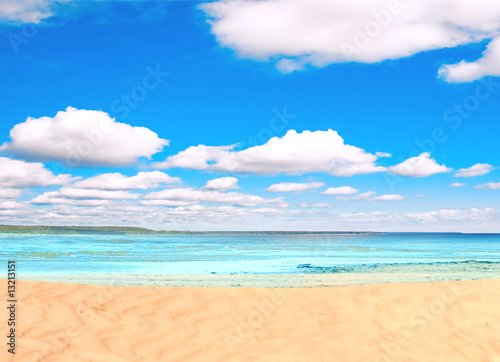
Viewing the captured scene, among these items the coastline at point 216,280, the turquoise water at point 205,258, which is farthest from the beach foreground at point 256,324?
the turquoise water at point 205,258

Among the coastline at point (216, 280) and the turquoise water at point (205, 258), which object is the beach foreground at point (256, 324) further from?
the turquoise water at point (205, 258)

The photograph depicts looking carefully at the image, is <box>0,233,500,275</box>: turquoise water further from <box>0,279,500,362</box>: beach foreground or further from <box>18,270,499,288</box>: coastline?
<box>0,279,500,362</box>: beach foreground

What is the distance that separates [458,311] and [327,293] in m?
2.41

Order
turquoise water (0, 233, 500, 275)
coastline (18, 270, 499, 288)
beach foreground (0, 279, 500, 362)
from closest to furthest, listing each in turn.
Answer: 1. beach foreground (0, 279, 500, 362)
2. coastline (18, 270, 499, 288)
3. turquoise water (0, 233, 500, 275)

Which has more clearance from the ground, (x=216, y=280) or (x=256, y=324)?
(x=256, y=324)

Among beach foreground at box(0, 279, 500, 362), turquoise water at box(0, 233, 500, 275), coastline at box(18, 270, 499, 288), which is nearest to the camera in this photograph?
beach foreground at box(0, 279, 500, 362)

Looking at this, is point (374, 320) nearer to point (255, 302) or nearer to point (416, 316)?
point (416, 316)

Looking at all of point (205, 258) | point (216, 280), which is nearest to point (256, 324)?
point (216, 280)

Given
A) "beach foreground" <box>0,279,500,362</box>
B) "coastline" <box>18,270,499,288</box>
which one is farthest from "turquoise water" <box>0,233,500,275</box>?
"beach foreground" <box>0,279,500,362</box>

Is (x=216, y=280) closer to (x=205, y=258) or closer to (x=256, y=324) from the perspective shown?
(x=256, y=324)

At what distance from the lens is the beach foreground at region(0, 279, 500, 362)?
6.48m

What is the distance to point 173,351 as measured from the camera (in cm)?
651

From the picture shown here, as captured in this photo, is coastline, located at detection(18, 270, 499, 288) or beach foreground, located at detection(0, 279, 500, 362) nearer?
beach foreground, located at detection(0, 279, 500, 362)

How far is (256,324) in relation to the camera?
7469mm
